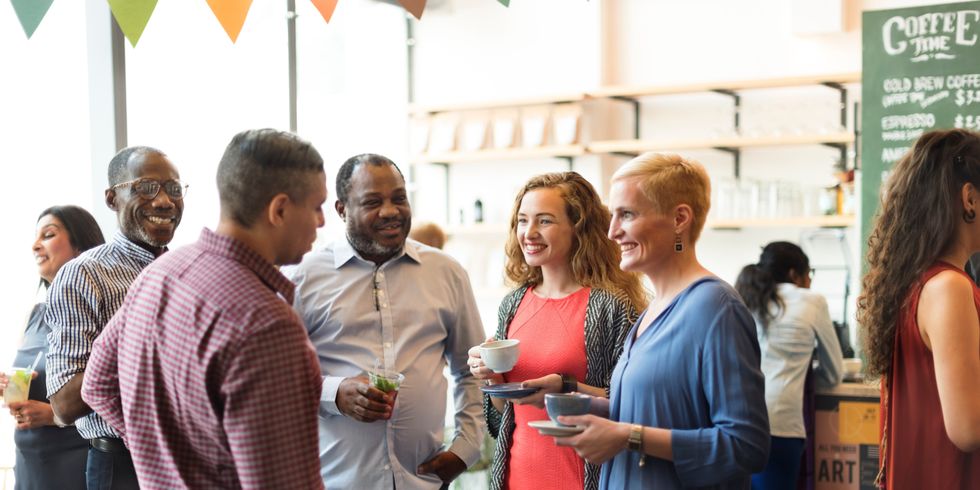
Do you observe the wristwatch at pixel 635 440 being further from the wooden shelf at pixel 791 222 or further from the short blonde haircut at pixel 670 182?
the wooden shelf at pixel 791 222

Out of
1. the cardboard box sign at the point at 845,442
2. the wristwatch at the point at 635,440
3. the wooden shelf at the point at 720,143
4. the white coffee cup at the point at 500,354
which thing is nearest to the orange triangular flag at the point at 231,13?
the white coffee cup at the point at 500,354

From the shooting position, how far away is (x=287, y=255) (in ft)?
5.34

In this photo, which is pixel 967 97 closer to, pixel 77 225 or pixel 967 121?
pixel 967 121

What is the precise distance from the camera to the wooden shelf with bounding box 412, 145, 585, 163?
6781mm

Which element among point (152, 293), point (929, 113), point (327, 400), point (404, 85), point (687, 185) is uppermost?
point (404, 85)

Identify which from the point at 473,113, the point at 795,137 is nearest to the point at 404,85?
the point at 473,113

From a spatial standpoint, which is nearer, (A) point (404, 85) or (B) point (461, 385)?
(B) point (461, 385)

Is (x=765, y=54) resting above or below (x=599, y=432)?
above

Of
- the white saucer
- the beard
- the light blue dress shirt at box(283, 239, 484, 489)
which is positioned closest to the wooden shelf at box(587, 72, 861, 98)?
the light blue dress shirt at box(283, 239, 484, 489)

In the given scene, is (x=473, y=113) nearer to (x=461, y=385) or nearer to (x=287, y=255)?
(x=461, y=385)

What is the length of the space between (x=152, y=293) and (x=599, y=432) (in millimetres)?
836

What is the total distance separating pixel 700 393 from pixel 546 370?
73 centimetres

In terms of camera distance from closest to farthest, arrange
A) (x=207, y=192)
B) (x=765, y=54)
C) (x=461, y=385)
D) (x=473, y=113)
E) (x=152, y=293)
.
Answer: (x=152, y=293) → (x=461, y=385) → (x=207, y=192) → (x=765, y=54) → (x=473, y=113)

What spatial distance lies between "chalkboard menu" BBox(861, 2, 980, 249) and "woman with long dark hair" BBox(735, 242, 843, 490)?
43 cm
